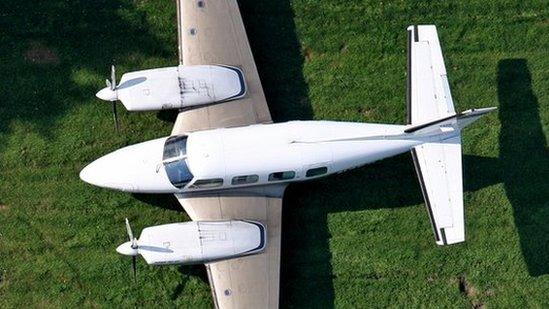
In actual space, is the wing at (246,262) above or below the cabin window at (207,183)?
below

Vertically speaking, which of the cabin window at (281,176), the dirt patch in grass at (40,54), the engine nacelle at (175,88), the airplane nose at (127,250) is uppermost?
the dirt patch in grass at (40,54)

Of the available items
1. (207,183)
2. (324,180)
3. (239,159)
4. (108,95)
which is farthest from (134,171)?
(324,180)

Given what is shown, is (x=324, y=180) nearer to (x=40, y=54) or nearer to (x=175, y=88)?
(x=175, y=88)

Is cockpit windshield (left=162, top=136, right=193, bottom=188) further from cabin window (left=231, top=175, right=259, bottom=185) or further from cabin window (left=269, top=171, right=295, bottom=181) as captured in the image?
cabin window (left=269, top=171, right=295, bottom=181)

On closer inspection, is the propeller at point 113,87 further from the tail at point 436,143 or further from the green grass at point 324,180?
the tail at point 436,143

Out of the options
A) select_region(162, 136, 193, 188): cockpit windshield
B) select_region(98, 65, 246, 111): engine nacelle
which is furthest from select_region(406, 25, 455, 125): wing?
select_region(162, 136, 193, 188): cockpit windshield

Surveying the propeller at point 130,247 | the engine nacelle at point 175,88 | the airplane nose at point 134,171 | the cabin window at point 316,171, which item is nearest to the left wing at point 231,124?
the engine nacelle at point 175,88
